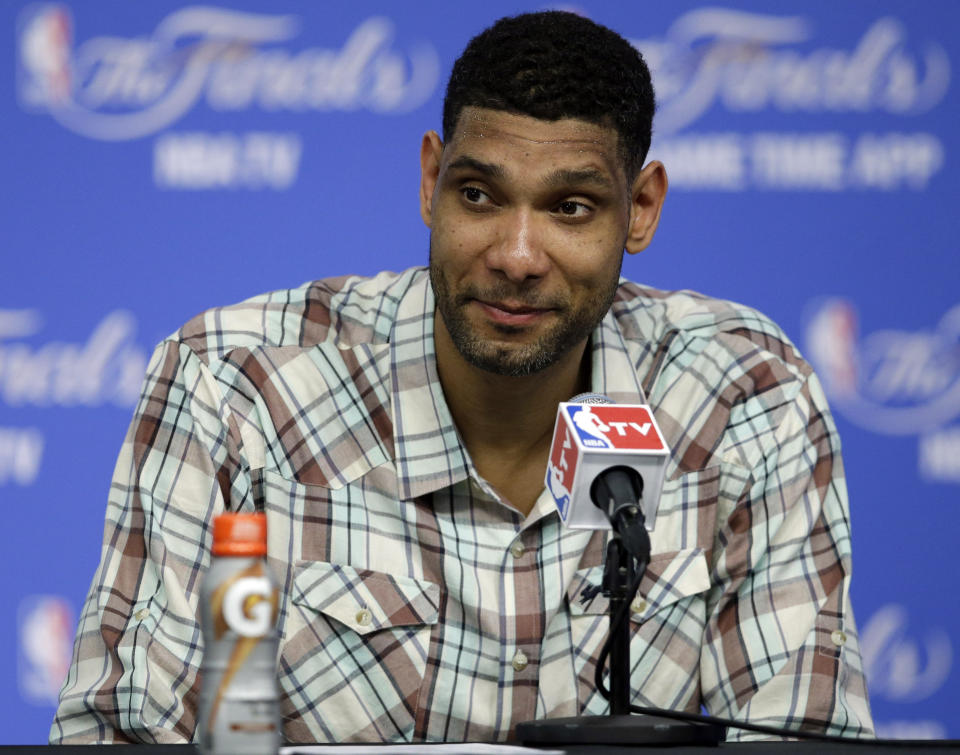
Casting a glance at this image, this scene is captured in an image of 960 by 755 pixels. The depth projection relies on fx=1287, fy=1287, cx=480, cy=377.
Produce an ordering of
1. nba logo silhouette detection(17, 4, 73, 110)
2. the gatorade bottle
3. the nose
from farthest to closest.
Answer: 1. nba logo silhouette detection(17, 4, 73, 110)
2. the nose
3. the gatorade bottle

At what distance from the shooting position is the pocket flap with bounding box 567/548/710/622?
175 centimetres

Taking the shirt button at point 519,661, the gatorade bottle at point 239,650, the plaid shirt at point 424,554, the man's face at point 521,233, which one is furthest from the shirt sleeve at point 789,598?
the gatorade bottle at point 239,650

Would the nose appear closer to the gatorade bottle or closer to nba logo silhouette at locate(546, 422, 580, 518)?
nba logo silhouette at locate(546, 422, 580, 518)

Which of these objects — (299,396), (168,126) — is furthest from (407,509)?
(168,126)

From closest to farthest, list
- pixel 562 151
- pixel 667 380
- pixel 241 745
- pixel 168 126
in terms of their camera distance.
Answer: pixel 241 745 → pixel 562 151 → pixel 667 380 → pixel 168 126

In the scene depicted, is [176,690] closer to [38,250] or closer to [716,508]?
[716,508]

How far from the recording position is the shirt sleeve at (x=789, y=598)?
1666mm

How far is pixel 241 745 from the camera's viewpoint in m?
0.81

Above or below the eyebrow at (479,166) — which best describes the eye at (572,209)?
below

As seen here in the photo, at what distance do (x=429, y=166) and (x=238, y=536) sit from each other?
1171mm

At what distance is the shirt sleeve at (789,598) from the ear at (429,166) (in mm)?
558

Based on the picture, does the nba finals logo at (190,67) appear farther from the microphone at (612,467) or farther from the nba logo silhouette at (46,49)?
the microphone at (612,467)

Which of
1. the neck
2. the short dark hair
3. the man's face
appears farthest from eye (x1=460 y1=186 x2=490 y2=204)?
the neck

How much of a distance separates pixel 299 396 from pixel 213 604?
985 mm
